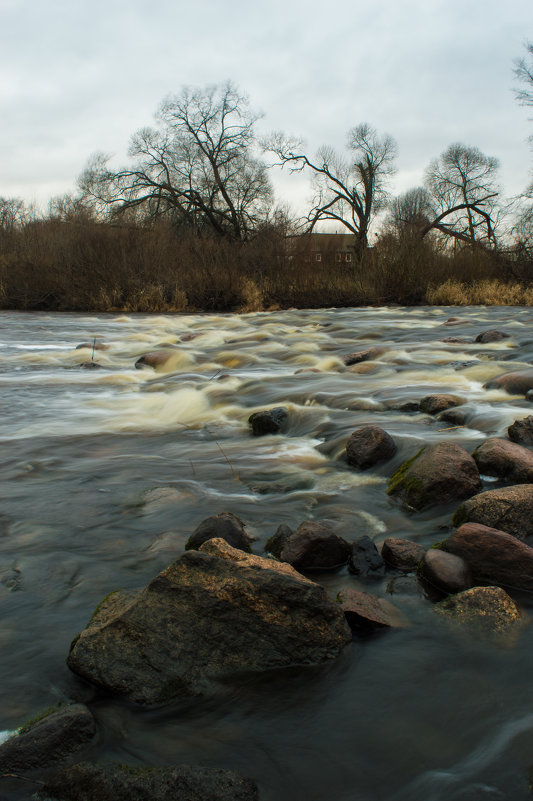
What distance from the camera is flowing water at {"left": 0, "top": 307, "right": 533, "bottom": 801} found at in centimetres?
155

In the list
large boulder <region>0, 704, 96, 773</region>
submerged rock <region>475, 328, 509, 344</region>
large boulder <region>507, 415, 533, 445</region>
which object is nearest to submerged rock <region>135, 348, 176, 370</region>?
submerged rock <region>475, 328, 509, 344</region>

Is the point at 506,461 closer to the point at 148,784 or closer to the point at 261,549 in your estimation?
the point at 261,549

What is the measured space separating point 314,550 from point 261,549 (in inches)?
11.2

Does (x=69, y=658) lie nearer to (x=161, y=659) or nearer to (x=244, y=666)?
(x=161, y=659)

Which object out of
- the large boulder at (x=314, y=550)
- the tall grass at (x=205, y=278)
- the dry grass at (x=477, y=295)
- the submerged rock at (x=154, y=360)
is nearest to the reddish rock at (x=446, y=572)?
the large boulder at (x=314, y=550)

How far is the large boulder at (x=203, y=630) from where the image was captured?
69.4 inches

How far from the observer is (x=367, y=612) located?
2.06 m

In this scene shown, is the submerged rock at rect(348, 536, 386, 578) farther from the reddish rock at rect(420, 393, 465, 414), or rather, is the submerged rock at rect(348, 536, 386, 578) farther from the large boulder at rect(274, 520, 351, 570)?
the reddish rock at rect(420, 393, 465, 414)

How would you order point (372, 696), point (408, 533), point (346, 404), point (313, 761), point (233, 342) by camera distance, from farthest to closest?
point (233, 342)
point (346, 404)
point (408, 533)
point (372, 696)
point (313, 761)

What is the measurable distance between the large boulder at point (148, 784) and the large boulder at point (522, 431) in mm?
3043

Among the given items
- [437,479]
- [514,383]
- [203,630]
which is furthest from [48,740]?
[514,383]

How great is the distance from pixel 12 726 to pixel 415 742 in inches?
41.3

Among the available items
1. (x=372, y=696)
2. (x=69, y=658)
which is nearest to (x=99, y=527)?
(x=69, y=658)

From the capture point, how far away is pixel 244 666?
1.83 meters
